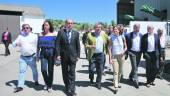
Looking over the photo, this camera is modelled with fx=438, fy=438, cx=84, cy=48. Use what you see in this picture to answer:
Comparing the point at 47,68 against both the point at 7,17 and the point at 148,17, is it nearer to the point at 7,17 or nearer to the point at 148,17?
the point at 7,17

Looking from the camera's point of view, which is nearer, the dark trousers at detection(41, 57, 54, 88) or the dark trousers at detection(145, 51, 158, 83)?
the dark trousers at detection(41, 57, 54, 88)

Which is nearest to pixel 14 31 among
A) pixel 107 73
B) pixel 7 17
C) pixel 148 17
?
pixel 7 17

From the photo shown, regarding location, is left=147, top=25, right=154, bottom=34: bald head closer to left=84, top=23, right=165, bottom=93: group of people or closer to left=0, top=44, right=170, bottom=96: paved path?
left=84, top=23, right=165, bottom=93: group of people

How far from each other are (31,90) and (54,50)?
126cm

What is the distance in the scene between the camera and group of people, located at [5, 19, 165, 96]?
1099 cm

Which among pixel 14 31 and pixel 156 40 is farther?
pixel 14 31

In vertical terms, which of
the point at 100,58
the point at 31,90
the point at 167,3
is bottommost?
the point at 31,90

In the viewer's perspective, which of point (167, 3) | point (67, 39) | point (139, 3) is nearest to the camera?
point (67, 39)

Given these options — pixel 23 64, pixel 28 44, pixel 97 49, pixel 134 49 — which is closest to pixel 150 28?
pixel 134 49

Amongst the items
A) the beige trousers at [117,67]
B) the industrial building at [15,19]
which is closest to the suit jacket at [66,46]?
the beige trousers at [117,67]

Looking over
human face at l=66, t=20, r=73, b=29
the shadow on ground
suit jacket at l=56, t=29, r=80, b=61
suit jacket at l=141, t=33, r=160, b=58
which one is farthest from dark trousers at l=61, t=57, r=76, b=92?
suit jacket at l=141, t=33, r=160, b=58

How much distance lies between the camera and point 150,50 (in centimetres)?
1251

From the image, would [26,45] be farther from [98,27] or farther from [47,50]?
[98,27]

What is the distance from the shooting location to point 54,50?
11164 mm
